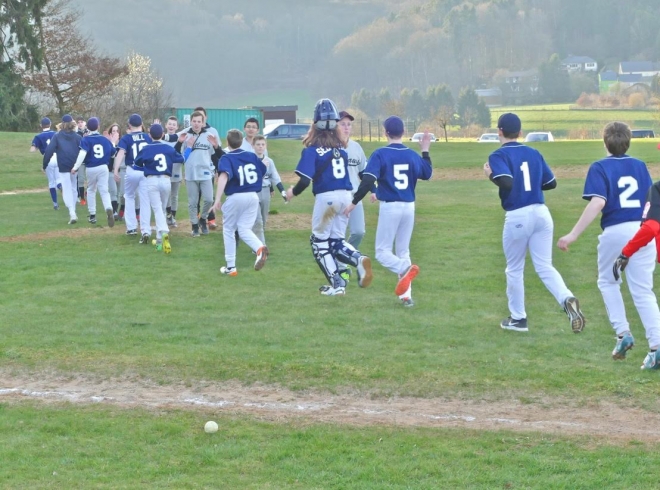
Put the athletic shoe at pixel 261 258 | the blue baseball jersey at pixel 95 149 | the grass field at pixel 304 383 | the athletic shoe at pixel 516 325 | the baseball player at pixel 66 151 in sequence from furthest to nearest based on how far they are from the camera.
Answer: the baseball player at pixel 66 151
the blue baseball jersey at pixel 95 149
the athletic shoe at pixel 261 258
the athletic shoe at pixel 516 325
the grass field at pixel 304 383

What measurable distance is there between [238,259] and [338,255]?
13.2 ft

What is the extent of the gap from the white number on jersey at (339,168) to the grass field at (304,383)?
1.62 meters

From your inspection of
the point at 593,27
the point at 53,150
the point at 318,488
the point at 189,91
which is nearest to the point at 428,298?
the point at 318,488

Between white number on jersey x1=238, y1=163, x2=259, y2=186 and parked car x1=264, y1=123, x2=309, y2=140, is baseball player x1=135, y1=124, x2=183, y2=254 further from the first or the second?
parked car x1=264, y1=123, x2=309, y2=140

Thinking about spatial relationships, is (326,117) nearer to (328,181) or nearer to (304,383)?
(328,181)

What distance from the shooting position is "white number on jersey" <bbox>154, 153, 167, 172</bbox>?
15.4 m

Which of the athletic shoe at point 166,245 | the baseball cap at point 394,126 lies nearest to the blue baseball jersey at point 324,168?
the baseball cap at point 394,126

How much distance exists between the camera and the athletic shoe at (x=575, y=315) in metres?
8.78

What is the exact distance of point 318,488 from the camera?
5.72 m

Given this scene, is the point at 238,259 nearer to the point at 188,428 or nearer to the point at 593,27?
the point at 188,428

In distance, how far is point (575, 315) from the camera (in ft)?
28.9

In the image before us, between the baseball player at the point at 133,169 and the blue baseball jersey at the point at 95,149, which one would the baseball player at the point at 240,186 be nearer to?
the baseball player at the point at 133,169

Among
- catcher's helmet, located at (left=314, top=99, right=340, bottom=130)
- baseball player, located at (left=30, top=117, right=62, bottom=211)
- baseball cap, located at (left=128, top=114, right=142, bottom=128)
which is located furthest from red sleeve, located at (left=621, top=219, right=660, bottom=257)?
baseball player, located at (left=30, top=117, right=62, bottom=211)

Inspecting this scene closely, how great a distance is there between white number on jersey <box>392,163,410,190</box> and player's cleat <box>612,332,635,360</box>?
3.25 meters
